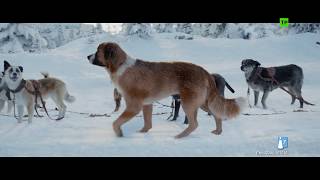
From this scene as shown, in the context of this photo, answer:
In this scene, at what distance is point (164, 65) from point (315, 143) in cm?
167

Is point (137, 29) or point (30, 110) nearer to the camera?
point (137, 29)

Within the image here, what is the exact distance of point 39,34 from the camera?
5367mm

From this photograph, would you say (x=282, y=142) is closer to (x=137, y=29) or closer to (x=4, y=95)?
(x=137, y=29)

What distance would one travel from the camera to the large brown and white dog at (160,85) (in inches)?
176

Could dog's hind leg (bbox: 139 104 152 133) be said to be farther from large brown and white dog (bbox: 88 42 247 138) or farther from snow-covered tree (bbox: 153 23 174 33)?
snow-covered tree (bbox: 153 23 174 33)

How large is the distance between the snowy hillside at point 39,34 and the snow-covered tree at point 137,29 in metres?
0.32

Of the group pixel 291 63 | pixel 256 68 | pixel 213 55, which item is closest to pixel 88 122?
pixel 213 55

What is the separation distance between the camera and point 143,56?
→ 505 centimetres

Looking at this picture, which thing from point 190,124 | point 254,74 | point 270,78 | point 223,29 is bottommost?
point 190,124

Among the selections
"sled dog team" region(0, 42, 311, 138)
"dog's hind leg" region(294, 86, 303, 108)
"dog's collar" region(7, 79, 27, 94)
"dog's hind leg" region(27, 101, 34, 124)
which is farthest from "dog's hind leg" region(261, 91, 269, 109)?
"dog's collar" region(7, 79, 27, 94)

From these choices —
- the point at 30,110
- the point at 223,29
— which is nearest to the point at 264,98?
the point at 223,29

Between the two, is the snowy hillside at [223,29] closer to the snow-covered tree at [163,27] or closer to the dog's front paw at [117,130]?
the snow-covered tree at [163,27]

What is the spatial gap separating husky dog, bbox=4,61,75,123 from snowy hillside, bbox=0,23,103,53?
0.35 m

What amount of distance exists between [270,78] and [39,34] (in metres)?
3.07
